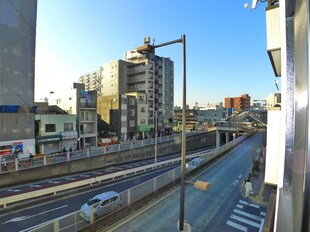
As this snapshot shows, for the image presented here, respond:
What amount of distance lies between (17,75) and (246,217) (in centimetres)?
2612

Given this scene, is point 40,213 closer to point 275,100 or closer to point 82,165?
point 82,165

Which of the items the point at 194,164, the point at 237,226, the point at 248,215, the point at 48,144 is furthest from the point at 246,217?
the point at 48,144

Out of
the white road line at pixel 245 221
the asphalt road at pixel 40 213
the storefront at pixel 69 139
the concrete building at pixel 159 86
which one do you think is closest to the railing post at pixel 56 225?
the asphalt road at pixel 40 213

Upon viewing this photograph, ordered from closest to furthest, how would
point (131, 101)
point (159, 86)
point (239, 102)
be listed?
point (131, 101), point (159, 86), point (239, 102)

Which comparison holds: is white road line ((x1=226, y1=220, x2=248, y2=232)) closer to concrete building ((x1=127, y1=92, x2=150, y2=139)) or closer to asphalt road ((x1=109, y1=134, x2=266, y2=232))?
asphalt road ((x1=109, y1=134, x2=266, y2=232))

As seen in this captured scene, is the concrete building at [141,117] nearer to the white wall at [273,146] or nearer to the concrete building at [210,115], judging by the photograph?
the white wall at [273,146]

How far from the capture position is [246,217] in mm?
9938

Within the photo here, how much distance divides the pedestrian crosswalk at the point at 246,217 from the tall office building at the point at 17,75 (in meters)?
22.5

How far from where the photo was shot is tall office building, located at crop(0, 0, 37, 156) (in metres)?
21.0

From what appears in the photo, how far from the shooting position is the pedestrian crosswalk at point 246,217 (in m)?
9.08

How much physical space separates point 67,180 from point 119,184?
571 centimetres

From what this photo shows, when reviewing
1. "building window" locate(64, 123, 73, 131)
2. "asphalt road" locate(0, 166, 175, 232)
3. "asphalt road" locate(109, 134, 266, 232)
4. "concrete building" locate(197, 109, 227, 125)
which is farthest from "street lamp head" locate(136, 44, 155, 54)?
"concrete building" locate(197, 109, 227, 125)

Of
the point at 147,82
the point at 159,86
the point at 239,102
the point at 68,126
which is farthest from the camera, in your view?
the point at 239,102

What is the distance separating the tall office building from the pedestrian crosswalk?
887 inches
